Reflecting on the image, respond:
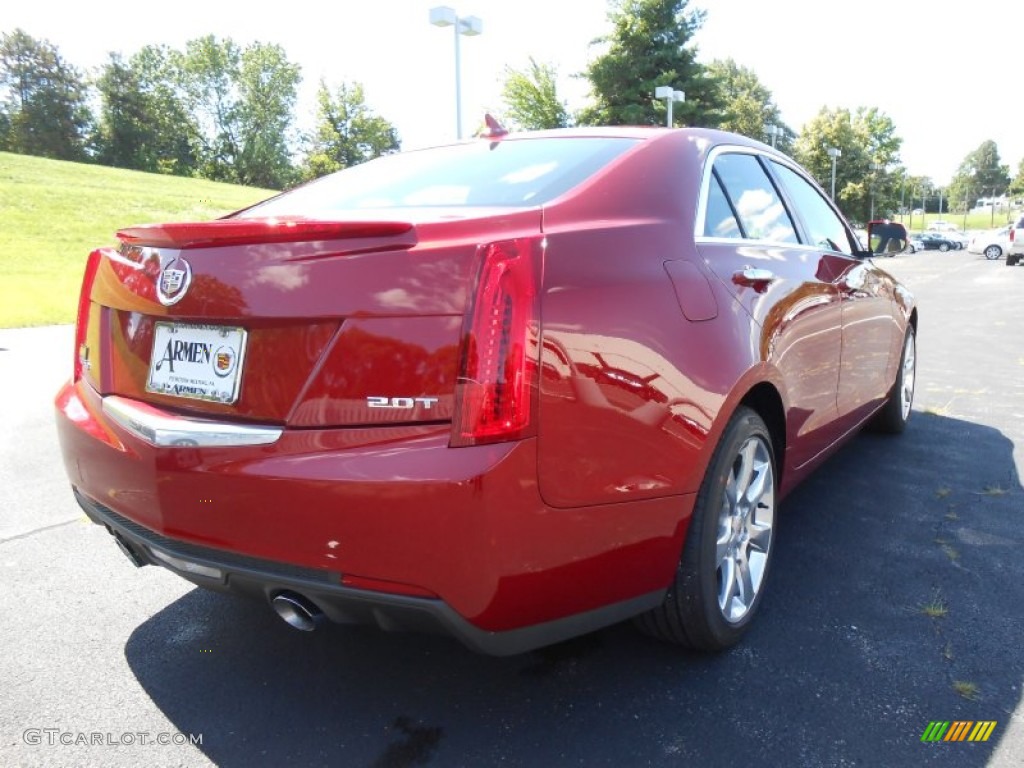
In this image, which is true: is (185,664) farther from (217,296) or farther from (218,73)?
(218,73)

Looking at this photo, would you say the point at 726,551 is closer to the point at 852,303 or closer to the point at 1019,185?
the point at 852,303

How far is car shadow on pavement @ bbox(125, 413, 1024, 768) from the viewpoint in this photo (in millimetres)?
2057

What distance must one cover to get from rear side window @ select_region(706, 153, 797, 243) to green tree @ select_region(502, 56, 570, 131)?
36699mm

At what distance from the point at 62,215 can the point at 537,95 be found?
21.9 m

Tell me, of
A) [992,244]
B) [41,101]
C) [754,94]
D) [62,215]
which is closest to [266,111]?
[41,101]

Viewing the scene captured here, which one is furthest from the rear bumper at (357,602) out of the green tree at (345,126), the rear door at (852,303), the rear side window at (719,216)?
the green tree at (345,126)

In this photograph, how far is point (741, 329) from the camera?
2.40 meters

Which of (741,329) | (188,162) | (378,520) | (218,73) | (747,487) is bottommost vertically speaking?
(747,487)

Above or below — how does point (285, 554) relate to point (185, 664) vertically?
above

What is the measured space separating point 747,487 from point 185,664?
186cm

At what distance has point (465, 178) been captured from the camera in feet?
8.44

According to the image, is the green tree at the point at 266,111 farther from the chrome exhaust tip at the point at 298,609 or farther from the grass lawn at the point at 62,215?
the chrome exhaust tip at the point at 298,609

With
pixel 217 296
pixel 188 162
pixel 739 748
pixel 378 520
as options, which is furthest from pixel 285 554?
pixel 188 162

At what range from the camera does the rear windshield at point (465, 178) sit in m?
2.31
